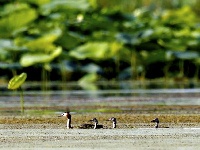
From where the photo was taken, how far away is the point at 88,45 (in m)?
11.4

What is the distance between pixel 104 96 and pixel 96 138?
381 cm

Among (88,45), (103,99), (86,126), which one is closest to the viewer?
(86,126)

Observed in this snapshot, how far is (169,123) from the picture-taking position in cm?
557

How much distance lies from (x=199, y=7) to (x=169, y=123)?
11160 mm

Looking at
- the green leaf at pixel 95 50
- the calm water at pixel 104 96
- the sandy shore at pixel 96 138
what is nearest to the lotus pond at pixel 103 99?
the calm water at pixel 104 96

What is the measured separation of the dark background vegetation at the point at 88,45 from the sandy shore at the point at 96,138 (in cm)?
515

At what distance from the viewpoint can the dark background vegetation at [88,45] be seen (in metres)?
11.2

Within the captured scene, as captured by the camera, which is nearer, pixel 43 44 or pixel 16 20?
pixel 43 44

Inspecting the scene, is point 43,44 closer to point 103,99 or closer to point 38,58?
point 38,58

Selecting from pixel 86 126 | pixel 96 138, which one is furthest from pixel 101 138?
pixel 86 126

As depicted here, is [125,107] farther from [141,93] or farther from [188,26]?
[188,26]

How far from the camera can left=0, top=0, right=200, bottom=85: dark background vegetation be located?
439 inches

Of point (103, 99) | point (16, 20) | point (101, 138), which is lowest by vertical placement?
point (101, 138)

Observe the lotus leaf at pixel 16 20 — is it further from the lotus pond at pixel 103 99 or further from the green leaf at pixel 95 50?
the lotus pond at pixel 103 99
